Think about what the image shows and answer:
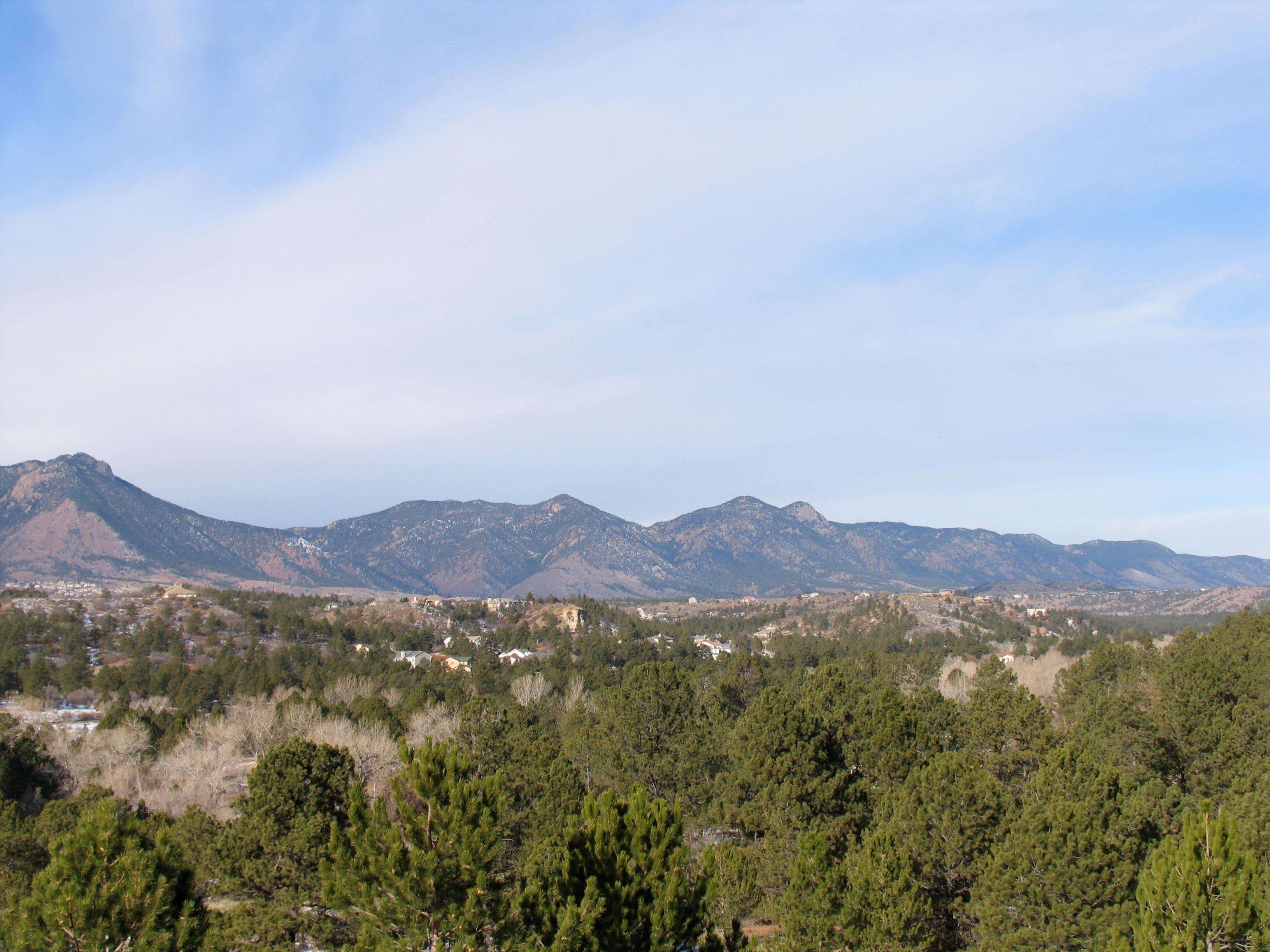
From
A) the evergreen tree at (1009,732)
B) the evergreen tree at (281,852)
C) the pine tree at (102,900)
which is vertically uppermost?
the pine tree at (102,900)

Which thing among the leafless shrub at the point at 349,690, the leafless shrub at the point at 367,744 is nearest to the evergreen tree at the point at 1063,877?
the leafless shrub at the point at 367,744

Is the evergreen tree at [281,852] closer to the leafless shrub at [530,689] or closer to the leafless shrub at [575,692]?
the leafless shrub at [575,692]

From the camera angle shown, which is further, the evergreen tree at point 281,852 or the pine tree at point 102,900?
the evergreen tree at point 281,852

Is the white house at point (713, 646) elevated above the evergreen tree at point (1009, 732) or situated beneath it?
situated beneath

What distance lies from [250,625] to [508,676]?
145ft

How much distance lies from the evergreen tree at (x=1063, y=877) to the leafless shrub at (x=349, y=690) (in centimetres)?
5015

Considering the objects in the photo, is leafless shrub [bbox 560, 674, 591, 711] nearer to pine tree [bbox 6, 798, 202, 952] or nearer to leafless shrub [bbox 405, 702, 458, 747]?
leafless shrub [bbox 405, 702, 458, 747]

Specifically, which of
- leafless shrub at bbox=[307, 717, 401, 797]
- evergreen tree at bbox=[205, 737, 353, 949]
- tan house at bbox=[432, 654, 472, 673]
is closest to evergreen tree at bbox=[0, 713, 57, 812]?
leafless shrub at bbox=[307, 717, 401, 797]

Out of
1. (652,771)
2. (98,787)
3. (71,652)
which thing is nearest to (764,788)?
(652,771)

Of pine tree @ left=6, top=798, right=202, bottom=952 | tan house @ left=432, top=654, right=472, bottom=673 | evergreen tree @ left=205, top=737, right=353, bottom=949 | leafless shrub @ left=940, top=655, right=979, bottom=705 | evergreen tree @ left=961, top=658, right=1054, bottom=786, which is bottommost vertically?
tan house @ left=432, top=654, right=472, bottom=673

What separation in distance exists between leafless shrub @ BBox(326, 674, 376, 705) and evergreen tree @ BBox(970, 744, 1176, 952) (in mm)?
50153

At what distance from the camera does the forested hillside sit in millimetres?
12312

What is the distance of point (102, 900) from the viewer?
11.2 metres

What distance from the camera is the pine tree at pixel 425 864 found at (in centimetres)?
1188
